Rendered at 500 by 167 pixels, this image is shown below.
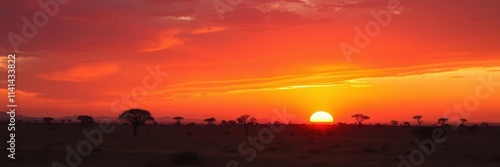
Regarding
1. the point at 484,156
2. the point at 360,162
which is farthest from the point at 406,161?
the point at 484,156

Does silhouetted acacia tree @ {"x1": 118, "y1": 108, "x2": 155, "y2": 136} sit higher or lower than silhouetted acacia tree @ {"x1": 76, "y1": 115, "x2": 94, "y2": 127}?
lower

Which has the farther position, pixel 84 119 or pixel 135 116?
pixel 84 119

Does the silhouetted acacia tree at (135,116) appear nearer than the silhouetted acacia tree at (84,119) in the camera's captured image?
Yes

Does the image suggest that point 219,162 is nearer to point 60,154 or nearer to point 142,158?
point 142,158

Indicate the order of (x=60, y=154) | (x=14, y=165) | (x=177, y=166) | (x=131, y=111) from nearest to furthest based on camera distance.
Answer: (x=14, y=165)
(x=177, y=166)
(x=60, y=154)
(x=131, y=111)

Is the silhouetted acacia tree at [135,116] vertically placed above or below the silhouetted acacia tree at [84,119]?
below

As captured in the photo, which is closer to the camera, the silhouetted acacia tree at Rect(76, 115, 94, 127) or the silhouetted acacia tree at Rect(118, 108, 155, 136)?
the silhouetted acacia tree at Rect(118, 108, 155, 136)

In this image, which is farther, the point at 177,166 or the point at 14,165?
the point at 177,166

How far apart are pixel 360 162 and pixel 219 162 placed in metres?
11.7

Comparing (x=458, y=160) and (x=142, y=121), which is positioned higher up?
(x=142, y=121)

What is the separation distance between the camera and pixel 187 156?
132ft

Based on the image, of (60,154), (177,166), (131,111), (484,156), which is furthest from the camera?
(131,111)

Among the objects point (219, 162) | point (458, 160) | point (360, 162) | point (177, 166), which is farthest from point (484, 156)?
point (177, 166)

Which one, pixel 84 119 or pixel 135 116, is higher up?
pixel 84 119
